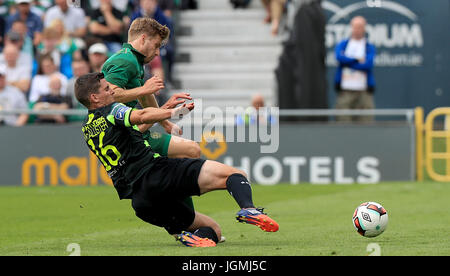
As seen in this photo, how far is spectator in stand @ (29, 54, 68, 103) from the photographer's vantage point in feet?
63.2

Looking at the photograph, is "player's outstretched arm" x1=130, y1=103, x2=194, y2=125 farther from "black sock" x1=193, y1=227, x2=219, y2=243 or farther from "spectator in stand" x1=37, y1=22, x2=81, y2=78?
"spectator in stand" x1=37, y1=22, x2=81, y2=78

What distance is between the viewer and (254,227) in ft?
37.2

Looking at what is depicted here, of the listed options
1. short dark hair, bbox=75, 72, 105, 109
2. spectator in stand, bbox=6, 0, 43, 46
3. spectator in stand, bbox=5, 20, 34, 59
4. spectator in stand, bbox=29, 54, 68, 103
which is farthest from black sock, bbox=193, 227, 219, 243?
spectator in stand, bbox=6, 0, 43, 46

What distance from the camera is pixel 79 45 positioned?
66.2ft

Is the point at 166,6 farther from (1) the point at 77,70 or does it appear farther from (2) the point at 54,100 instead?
(2) the point at 54,100

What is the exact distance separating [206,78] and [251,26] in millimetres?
1709

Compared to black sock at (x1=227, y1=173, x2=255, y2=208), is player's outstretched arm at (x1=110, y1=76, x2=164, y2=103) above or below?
above

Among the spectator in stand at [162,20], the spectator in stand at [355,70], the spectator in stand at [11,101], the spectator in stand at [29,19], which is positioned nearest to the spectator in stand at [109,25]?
the spectator in stand at [162,20]

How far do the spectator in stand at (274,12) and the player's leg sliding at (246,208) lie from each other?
13.3 m

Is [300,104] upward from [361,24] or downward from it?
downward

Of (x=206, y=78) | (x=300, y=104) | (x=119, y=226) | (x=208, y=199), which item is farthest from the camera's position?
(x=206, y=78)

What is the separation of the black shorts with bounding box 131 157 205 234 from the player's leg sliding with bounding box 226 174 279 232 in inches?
13.3
